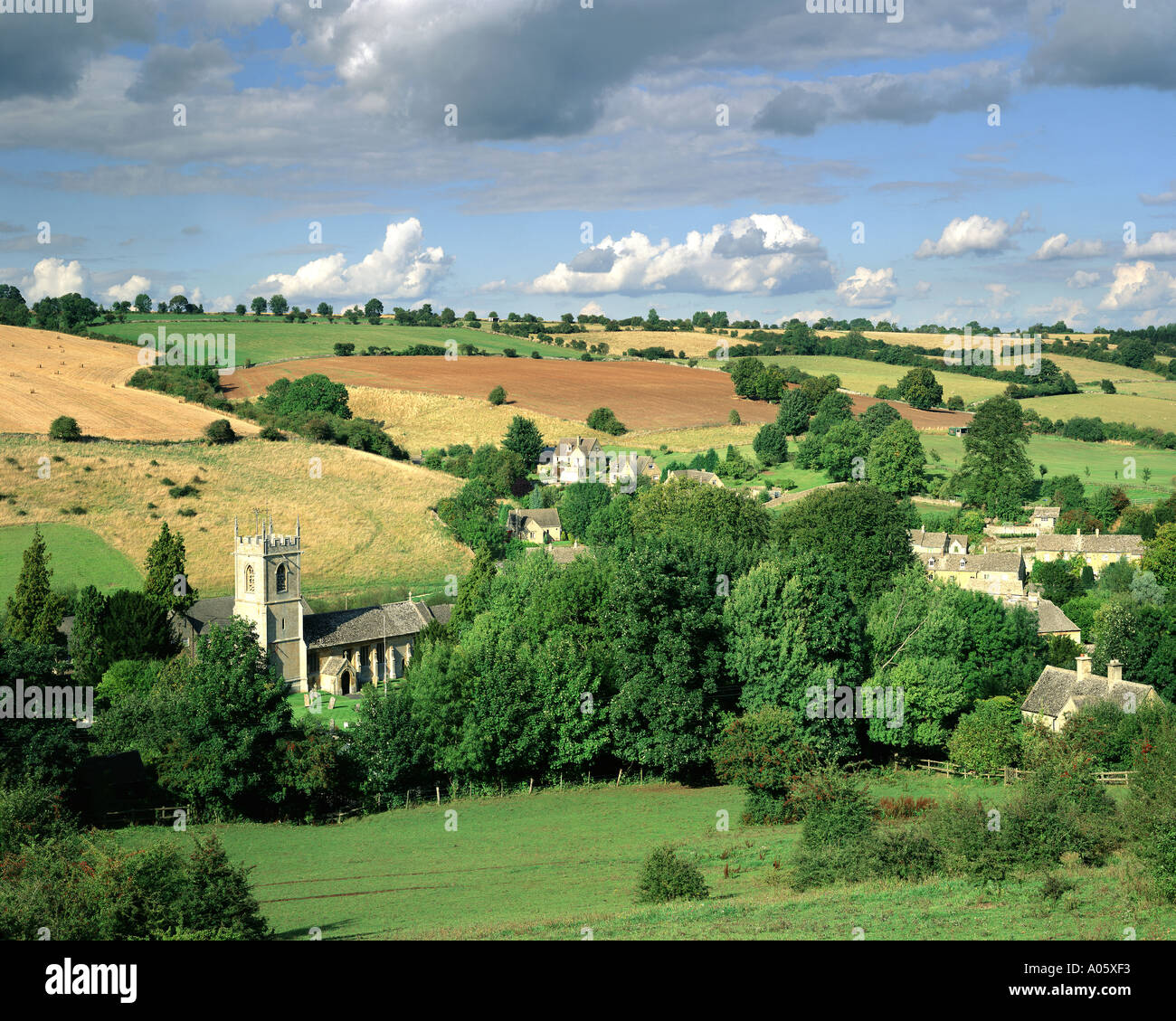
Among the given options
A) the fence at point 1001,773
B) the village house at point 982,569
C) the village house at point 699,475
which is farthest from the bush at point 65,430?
the fence at point 1001,773

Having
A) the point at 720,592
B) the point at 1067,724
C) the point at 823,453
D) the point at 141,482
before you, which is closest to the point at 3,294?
the point at 141,482

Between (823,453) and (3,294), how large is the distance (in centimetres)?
10877

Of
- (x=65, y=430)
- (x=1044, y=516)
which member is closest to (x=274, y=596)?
(x=65, y=430)

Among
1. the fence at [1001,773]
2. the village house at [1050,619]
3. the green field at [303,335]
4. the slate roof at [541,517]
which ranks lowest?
the fence at [1001,773]

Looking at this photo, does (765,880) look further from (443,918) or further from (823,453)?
(823,453)

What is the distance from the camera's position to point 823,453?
4117 inches

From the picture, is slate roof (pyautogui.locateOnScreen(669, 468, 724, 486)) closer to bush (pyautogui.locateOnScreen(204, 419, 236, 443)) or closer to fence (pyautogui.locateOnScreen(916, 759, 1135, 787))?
bush (pyautogui.locateOnScreen(204, 419, 236, 443))

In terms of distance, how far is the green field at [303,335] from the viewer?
139 metres

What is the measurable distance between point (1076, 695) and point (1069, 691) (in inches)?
19.9

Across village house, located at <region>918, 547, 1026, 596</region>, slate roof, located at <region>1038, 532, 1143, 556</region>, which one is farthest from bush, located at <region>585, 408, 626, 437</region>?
slate roof, located at <region>1038, 532, 1143, 556</region>

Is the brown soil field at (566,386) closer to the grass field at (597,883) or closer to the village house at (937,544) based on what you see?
the village house at (937,544)

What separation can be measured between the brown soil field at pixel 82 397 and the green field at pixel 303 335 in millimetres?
15367

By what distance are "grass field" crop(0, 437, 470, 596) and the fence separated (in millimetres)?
43949

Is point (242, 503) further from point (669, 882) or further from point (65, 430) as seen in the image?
point (669, 882)
